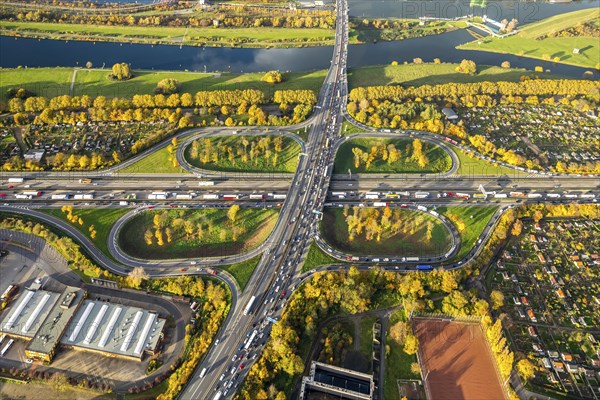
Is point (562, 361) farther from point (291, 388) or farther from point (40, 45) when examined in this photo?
point (40, 45)

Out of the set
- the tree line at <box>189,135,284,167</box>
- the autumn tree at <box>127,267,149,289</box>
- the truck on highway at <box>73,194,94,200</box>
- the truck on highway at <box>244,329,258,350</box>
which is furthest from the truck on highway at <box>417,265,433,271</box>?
the truck on highway at <box>73,194,94,200</box>

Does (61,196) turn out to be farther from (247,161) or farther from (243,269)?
(243,269)

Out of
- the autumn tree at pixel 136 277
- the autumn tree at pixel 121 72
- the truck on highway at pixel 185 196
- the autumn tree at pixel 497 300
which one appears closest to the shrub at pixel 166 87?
the autumn tree at pixel 121 72

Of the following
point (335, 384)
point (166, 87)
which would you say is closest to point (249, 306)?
point (335, 384)

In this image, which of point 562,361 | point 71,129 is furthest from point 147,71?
point 562,361

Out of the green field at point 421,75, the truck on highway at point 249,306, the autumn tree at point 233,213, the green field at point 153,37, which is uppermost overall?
the green field at point 153,37

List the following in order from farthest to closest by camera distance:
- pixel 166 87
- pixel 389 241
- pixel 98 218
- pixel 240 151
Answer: pixel 166 87 → pixel 240 151 → pixel 98 218 → pixel 389 241

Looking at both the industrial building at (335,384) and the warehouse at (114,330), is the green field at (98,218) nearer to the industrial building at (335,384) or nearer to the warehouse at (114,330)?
the warehouse at (114,330)
